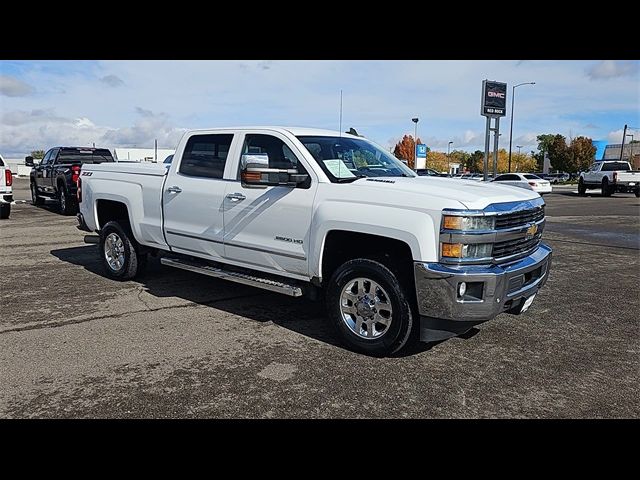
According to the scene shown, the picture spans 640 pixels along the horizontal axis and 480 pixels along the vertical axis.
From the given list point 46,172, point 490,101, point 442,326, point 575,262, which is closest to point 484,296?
point 442,326

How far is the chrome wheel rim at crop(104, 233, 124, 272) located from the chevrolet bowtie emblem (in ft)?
16.7

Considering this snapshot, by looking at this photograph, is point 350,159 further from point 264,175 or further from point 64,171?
point 64,171

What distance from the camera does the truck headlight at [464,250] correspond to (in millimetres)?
4086

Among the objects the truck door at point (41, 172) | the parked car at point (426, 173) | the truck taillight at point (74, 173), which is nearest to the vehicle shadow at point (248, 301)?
the parked car at point (426, 173)

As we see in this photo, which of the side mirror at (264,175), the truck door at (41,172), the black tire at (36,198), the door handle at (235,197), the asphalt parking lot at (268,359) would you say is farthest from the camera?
the black tire at (36,198)

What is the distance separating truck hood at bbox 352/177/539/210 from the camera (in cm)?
420

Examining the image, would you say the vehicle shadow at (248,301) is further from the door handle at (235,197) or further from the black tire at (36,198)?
the black tire at (36,198)

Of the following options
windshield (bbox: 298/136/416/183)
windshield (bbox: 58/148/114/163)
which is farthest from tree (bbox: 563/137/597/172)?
windshield (bbox: 298/136/416/183)

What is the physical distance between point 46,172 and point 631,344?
52.2ft

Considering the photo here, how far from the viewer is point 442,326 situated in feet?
14.1

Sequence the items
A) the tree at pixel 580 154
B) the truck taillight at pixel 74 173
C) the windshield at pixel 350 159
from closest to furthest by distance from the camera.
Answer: the windshield at pixel 350 159
the truck taillight at pixel 74 173
the tree at pixel 580 154

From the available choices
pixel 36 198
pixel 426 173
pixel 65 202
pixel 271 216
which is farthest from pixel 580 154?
pixel 271 216

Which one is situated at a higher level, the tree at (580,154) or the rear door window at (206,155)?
the tree at (580,154)

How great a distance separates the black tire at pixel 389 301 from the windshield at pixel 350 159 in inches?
35.2
